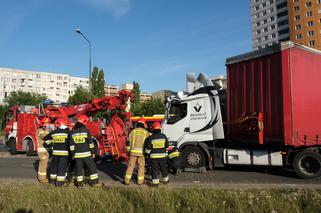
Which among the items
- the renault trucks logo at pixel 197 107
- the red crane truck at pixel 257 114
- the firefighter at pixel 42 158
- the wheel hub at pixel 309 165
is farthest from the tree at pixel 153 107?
the wheel hub at pixel 309 165

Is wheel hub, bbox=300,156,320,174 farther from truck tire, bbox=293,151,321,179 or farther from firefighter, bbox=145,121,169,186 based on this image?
firefighter, bbox=145,121,169,186

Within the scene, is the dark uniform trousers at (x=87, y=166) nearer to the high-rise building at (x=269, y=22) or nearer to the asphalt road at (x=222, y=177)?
the asphalt road at (x=222, y=177)

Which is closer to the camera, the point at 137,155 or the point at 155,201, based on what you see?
the point at 155,201

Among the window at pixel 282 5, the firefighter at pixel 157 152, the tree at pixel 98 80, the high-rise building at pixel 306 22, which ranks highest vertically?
the window at pixel 282 5

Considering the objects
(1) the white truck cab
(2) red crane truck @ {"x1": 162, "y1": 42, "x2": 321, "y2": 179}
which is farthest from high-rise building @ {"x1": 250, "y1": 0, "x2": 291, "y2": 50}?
(2) red crane truck @ {"x1": 162, "y1": 42, "x2": 321, "y2": 179}

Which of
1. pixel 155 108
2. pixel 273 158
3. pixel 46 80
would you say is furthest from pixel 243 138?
pixel 46 80

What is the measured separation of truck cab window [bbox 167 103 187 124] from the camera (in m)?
11.1

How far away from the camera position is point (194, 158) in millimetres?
10461

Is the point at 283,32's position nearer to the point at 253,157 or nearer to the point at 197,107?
the point at 197,107

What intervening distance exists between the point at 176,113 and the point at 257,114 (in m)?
2.80

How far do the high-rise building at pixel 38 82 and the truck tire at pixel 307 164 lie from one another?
9463 centimetres

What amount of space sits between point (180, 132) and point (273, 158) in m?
3.04

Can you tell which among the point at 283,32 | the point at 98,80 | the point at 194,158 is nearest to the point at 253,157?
the point at 194,158

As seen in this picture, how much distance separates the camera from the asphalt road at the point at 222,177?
8172 mm
